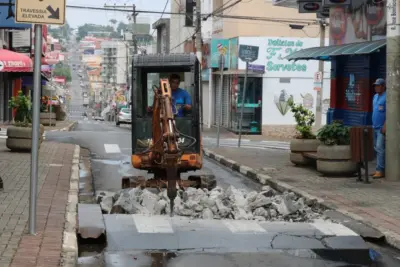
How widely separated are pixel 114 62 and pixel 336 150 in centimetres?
12457

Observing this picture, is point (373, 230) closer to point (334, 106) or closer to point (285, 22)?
point (334, 106)

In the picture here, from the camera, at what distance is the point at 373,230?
973 centimetres

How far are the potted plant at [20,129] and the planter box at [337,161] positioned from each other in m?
7.63

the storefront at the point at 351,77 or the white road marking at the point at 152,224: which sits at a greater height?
the storefront at the point at 351,77

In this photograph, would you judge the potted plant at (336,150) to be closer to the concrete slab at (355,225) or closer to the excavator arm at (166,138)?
the concrete slab at (355,225)

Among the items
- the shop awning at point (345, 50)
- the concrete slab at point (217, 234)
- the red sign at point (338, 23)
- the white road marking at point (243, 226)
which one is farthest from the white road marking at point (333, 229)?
the red sign at point (338, 23)

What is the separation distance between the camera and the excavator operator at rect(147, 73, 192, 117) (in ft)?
41.6

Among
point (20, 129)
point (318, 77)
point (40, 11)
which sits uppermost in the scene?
point (318, 77)

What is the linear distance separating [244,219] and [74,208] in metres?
2.48

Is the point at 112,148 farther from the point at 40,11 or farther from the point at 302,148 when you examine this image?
the point at 40,11

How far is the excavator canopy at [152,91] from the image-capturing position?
1277cm

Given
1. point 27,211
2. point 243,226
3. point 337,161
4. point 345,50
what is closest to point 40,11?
point 27,211

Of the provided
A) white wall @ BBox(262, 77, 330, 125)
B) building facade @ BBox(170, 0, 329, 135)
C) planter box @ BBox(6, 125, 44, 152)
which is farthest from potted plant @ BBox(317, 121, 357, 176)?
white wall @ BBox(262, 77, 330, 125)

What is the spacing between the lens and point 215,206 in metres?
10.6
